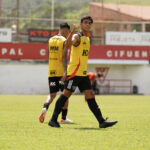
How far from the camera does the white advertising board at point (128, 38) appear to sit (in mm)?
39750

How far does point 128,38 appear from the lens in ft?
131

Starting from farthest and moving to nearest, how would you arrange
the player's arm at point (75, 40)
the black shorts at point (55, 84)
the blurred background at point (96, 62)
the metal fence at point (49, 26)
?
the metal fence at point (49, 26) < the blurred background at point (96, 62) < the black shorts at point (55, 84) < the player's arm at point (75, 40)

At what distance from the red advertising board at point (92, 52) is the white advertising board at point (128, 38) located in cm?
115

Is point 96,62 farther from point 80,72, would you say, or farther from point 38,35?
point 80,72

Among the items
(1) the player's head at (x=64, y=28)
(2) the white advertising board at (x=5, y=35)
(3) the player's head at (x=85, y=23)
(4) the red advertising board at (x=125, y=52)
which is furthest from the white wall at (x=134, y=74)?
(3) the player's head at (x=85, y=23)

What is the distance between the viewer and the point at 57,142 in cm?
709

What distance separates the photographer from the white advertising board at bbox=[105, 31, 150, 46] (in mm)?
39750

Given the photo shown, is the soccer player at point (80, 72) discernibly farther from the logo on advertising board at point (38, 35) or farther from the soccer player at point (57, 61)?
the logo on advertising board at point (38, 35)

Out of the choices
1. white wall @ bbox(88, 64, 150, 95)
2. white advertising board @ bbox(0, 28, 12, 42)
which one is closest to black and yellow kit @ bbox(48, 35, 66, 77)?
white wall @ bbox(88, 64, 150, 95)

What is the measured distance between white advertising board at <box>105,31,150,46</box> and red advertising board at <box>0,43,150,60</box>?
1.15m

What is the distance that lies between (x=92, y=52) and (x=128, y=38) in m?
3.54

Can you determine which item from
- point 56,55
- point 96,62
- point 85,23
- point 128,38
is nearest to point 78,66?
point 85,23

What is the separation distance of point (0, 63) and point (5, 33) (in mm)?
3179

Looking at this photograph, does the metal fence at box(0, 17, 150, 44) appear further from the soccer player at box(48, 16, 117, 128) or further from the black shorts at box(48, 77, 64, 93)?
the soccer player at box(48, 16, 117, 128)
